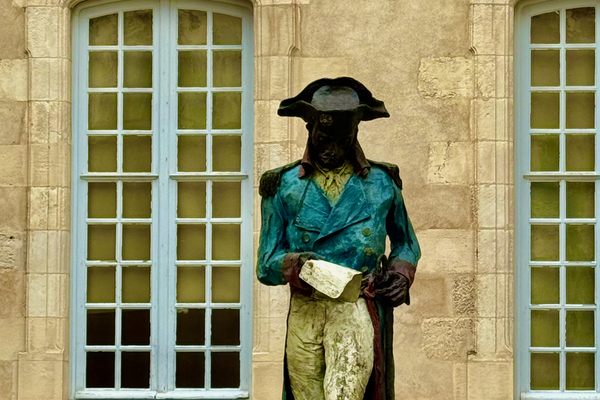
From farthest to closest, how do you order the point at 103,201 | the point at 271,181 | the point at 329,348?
1. the point at 103,201
2. the point at 271,181
3. the point at 329,348

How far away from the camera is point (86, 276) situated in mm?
12602

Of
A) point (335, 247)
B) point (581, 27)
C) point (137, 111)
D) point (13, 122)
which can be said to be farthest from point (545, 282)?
point (335, 247)

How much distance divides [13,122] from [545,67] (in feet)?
11.8

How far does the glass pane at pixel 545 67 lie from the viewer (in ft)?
40.7

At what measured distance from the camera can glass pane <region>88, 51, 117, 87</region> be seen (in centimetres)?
1262

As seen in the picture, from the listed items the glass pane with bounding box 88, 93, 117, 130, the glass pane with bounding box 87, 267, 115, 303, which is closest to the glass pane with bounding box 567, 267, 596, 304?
the glass pane with bounding box 87, 267, 115, 303

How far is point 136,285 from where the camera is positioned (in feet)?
41.3

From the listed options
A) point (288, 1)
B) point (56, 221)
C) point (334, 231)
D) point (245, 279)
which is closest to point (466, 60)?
point (288, 1)

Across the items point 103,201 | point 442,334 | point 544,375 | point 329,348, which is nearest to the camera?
point 329,348

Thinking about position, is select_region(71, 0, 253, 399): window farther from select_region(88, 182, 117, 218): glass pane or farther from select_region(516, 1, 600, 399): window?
select_region(516, 1, 600, 399): window

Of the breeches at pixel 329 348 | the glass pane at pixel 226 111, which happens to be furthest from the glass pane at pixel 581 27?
the breeches at pixel 329 348

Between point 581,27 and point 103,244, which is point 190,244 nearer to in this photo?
point 103,244

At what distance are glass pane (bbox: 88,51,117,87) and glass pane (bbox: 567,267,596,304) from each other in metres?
3.36

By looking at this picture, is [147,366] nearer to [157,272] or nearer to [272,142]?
[157,272]
